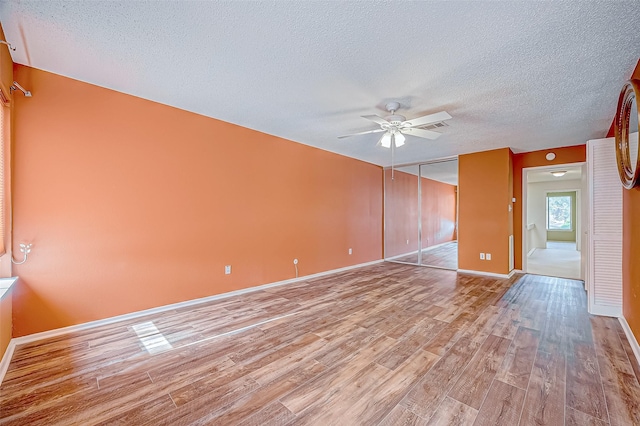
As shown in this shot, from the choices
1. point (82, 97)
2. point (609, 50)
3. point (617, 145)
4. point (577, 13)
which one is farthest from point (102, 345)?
point (617, 145)

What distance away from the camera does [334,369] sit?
195 cm

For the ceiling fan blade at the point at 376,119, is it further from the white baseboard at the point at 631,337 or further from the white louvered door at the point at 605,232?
the white baseboard at the point at 631,337

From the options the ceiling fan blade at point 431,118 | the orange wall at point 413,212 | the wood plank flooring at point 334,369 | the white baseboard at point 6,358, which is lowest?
the wood plank flooring at point 334,369

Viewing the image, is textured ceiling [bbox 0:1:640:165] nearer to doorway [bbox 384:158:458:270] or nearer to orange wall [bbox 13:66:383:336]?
orange wall [bbox 13:66:383:336]

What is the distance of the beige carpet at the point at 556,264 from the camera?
16.5 ft

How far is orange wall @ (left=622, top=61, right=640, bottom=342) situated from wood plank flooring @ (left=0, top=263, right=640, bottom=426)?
270mm

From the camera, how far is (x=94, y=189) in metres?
2.62

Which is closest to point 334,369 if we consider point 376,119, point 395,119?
point 376,119

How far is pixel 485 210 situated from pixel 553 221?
8.07 meters

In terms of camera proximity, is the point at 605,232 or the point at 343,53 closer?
the point at 343,53

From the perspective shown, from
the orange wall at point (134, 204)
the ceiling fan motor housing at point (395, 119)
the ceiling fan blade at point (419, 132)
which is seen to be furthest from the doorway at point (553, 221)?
the orange wall at point (134, 204)

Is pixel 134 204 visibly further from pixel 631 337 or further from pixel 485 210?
pixel 485 210

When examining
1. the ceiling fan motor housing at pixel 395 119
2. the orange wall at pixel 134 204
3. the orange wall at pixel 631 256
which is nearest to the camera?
the orange wall at pixel 631 256

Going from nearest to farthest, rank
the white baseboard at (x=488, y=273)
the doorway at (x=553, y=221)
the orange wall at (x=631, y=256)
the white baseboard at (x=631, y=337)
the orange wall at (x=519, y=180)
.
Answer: the white baseboard at (x=631, y=337) → the orange wall at (x=631, y=256) → the white baseboard at (x=488, y=273) → the orange wall at (x=519, y=180) → the doorway at (x=553, y=221)
